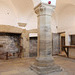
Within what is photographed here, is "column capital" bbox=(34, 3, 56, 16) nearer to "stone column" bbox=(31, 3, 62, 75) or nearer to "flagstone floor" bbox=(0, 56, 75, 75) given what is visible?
"stone column" bbox=(31, 3, 62, 75)

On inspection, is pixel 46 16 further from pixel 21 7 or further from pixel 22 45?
pixel 22 45

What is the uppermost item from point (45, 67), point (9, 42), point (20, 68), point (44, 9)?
point (44, 9)

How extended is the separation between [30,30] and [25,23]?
593 millimetres

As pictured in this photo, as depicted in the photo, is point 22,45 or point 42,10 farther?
point 22,45

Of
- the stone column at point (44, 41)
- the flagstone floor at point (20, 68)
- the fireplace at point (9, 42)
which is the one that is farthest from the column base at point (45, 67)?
the fireplace at point (9, 42)

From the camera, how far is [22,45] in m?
6.89

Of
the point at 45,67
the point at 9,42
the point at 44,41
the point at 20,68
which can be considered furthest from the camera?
the point at 9,42

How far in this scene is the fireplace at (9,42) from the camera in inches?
266

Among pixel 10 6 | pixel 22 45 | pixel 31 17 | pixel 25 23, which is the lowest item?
pixel 22 45

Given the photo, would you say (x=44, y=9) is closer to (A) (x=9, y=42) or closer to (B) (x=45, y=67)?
(B) (x=45, y=67)

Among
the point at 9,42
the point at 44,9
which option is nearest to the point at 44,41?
the point at 44,9

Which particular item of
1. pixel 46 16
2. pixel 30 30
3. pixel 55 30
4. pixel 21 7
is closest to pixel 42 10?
pixel 46 16

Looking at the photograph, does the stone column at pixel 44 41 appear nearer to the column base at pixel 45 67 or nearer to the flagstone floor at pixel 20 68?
the column base at pixel 45 67

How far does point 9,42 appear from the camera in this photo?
7016 mm
